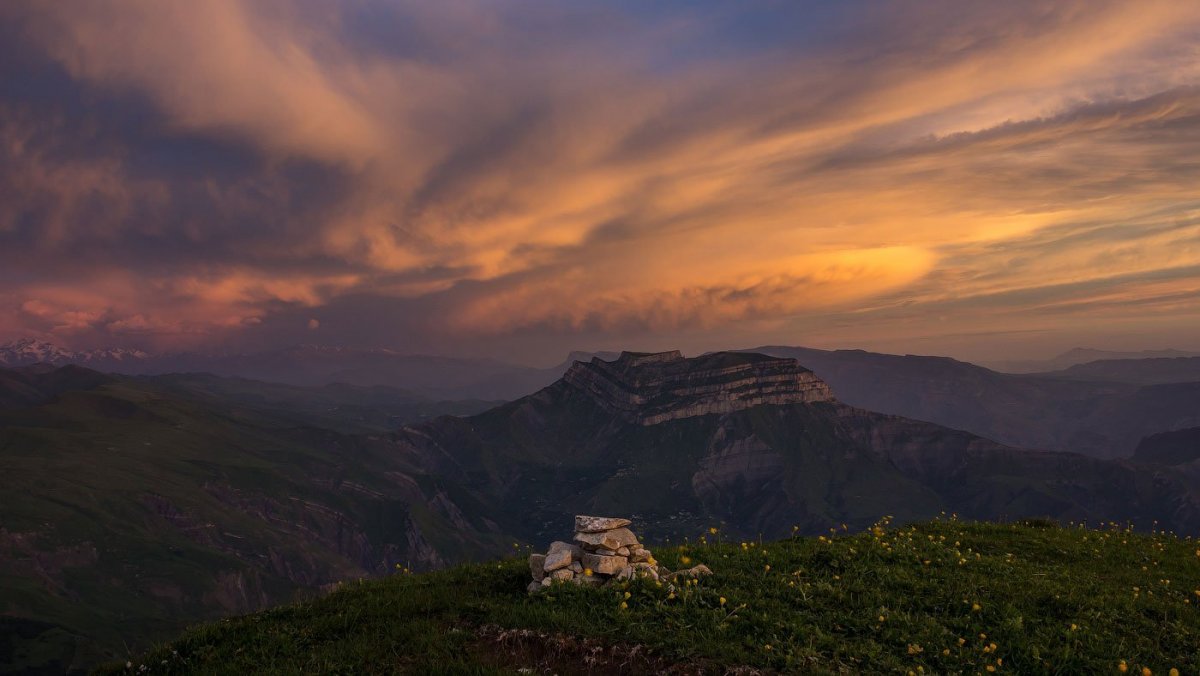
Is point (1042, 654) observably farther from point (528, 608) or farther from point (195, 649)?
point (195, 649)

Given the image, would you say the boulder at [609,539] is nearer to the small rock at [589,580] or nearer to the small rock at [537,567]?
the small rock at [589,580]

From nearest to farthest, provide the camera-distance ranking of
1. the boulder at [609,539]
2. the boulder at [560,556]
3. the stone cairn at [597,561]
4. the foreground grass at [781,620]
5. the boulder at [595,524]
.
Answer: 1. the foreground grass at [781,620]
2. the stone cairn at [597,561]
3. the boulder at [560,556]
4. the boulder at [609,539]
5. the boulder at [595,524]

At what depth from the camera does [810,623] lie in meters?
14.9

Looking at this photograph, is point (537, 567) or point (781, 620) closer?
point (781, 620)

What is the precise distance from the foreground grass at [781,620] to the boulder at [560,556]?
113cm

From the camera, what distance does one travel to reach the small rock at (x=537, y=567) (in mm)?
17641

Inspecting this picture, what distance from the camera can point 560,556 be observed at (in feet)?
59.0

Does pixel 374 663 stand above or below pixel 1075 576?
above

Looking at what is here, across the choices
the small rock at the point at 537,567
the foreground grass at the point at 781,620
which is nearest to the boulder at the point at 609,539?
the small rock at the point at 537,567

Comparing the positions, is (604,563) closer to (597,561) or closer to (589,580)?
(597,561)

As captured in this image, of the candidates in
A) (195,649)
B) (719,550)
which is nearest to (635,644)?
(719,550)

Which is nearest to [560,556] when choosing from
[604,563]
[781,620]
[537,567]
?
[537,567]

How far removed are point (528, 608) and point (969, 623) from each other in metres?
11.4

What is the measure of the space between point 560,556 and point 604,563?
149 cm
